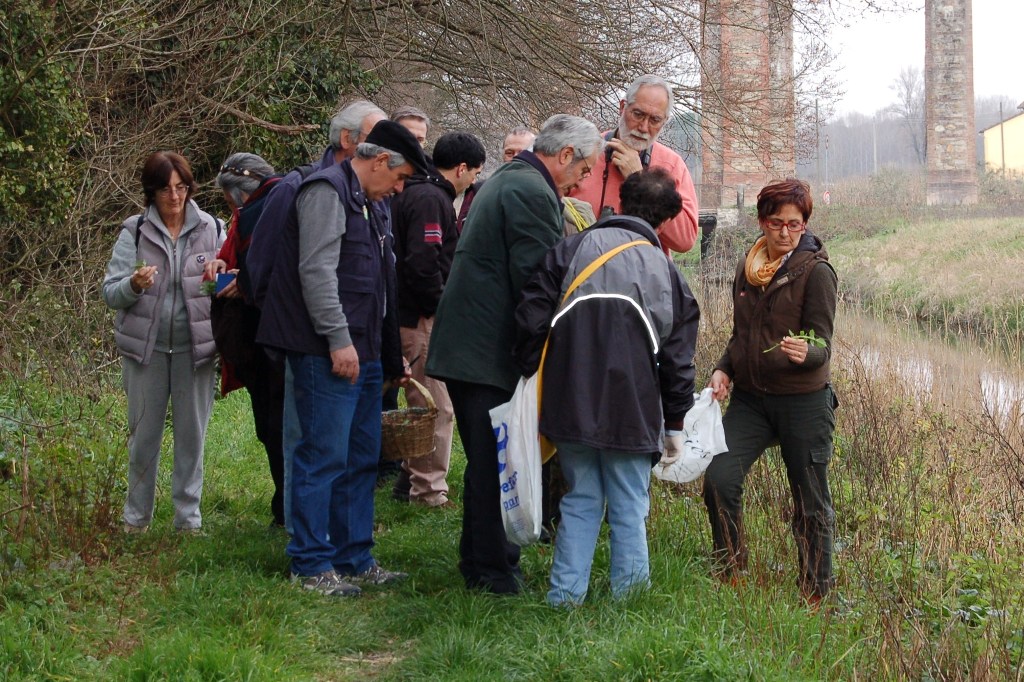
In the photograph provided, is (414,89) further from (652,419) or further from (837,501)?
(652,419)

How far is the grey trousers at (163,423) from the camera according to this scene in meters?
5.88

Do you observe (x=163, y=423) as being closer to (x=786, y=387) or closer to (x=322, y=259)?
(x=322, y=259)

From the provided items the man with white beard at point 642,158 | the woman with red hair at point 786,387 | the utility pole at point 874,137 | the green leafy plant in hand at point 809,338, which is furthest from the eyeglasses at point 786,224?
the utility pole at point 874,137

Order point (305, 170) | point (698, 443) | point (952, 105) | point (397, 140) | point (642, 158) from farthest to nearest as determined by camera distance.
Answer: point (952, 105) < point (642, 158) < point (305, 170) < point (397, 140) < point (698, 443)

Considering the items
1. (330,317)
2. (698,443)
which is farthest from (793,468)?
(330,317)

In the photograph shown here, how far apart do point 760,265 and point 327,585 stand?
7.59 feet

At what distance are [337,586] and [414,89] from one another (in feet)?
40.9

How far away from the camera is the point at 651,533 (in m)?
5.75

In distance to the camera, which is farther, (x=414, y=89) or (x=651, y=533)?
(x=414, y=89)

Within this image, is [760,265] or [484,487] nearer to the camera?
[484,487]

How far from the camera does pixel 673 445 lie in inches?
183

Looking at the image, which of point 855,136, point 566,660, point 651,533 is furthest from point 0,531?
point 855,136

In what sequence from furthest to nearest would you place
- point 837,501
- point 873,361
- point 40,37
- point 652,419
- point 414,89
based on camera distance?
point 414,89
point 873,361
point 40,37
point 837,501
point 652,419

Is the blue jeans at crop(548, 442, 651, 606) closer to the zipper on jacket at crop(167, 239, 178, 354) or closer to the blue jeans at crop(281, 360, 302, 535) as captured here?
the blue jeans at crop(281, 360, 302, 535)
